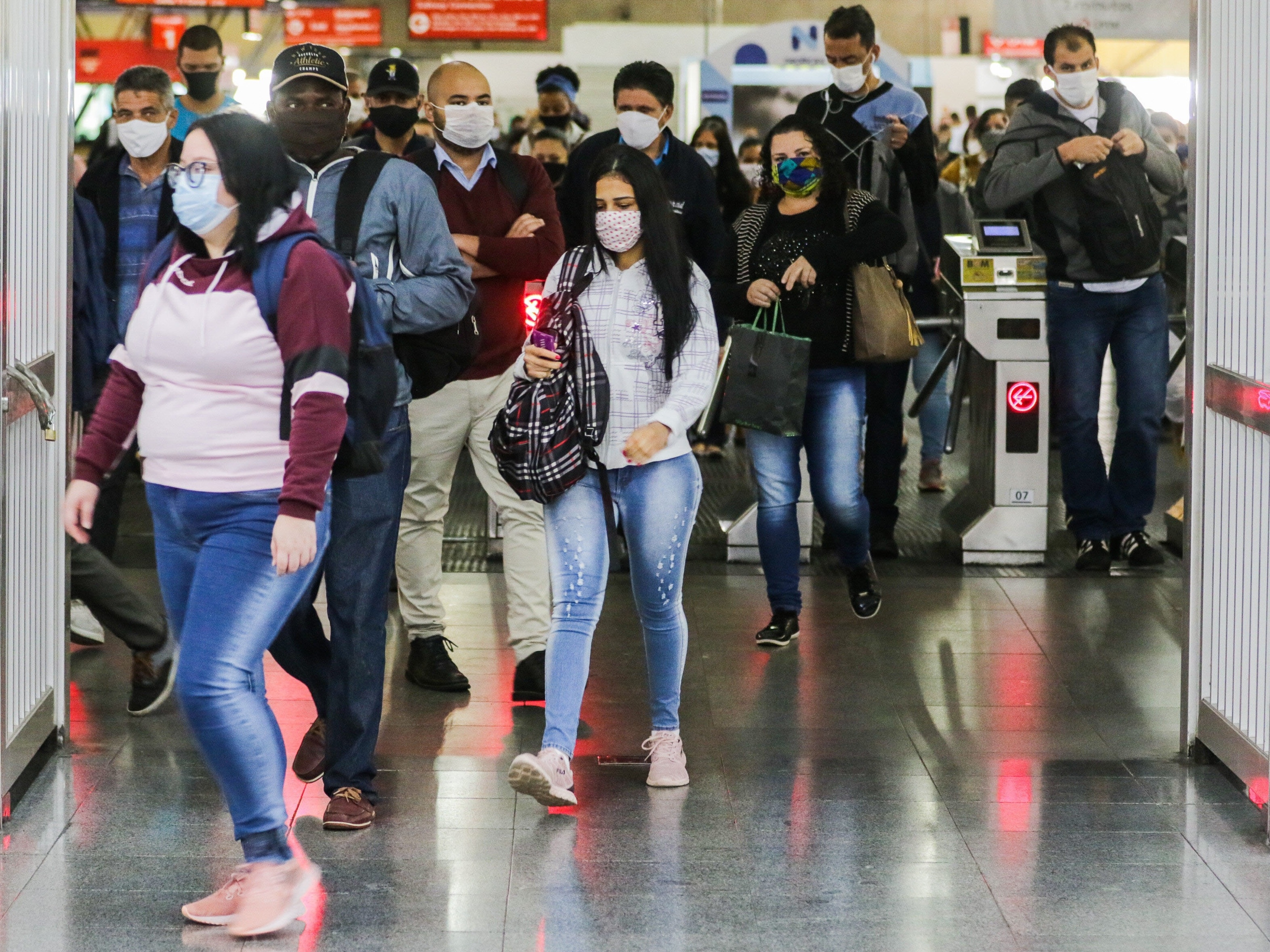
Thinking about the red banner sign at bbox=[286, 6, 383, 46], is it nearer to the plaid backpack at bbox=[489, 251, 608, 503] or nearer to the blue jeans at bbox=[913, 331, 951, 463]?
the blue jeans at bbox=[913, 331, 951, 463]

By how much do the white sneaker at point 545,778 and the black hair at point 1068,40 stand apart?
3.74 meters

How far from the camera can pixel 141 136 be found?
5246 millimetres

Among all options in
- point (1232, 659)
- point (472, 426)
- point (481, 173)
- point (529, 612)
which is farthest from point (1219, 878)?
point (481, 173)

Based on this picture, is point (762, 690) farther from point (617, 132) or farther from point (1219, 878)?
point (617, 132)

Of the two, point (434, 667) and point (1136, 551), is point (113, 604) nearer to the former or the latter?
point (434, 667)

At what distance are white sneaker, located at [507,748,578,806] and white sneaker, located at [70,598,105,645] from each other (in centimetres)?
209

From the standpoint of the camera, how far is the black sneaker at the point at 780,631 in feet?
18.2

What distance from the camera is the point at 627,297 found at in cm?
402

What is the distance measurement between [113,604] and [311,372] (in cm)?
203

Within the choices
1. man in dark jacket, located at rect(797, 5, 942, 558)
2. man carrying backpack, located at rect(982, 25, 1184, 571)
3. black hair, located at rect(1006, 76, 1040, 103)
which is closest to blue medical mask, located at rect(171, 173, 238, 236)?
man in dark jacket, located at rect(797, 5, 942, 558)

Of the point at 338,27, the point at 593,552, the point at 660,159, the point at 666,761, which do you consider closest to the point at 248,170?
the point at 593,552

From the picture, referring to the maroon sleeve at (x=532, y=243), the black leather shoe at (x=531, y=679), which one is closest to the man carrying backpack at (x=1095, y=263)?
the maroon sleeve at (x=532, y=243)

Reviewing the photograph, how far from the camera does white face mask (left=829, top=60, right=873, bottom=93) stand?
676 cm

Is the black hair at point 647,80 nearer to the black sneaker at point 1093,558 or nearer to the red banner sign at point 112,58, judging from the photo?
the black sneaker at point 1093,558
